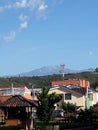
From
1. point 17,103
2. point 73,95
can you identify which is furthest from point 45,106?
point 73,95

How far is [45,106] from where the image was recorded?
4409 centimetres

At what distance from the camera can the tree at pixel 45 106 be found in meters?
44.1

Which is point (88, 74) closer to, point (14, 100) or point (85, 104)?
point (85, 104)

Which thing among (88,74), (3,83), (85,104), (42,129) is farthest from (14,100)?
(88,74)

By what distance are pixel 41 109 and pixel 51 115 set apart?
1202 millimetres

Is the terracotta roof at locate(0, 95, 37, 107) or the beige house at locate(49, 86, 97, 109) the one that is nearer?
the terracotta roof at locate(0, 95, 37, 107)

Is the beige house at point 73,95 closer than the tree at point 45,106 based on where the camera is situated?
No

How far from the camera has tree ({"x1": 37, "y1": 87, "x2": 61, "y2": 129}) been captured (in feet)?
145

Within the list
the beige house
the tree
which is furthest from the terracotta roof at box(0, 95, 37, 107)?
the beige house

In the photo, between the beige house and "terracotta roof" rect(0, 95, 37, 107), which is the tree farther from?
the beige house

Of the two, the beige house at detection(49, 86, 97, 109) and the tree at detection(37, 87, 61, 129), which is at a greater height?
the beige house at detection(49, 86, 97, 109)

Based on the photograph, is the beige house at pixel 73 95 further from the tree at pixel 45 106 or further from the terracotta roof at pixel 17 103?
the tree at pixel 45 106

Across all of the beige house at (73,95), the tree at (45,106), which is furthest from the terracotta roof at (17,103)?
the beige house at (73,95)

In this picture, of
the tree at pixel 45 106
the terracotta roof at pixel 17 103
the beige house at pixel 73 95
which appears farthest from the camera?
the beige house at pixel 73 95
